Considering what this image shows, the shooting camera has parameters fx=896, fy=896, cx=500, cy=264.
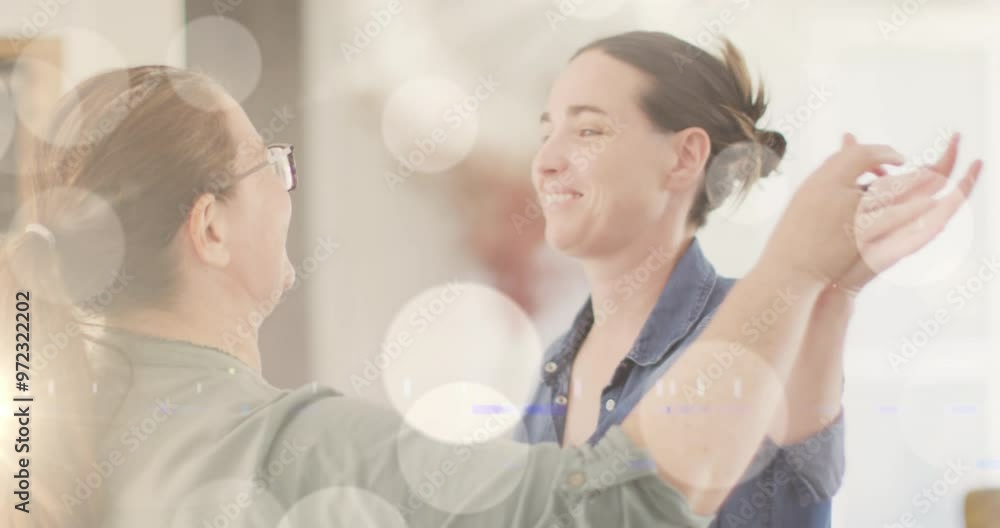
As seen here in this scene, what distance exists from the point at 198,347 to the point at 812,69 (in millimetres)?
809

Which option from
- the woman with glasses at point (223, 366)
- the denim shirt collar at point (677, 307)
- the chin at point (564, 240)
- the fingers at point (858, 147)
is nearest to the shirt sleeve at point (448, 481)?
the woman with glasses at point (223, 366)

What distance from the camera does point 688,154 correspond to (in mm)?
1048

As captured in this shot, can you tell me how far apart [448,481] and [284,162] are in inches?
16.9

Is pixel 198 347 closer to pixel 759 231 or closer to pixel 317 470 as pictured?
pixel 317 470

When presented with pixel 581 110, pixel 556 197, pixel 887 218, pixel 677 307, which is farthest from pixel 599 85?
pixel 887 218

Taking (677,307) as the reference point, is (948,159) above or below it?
above

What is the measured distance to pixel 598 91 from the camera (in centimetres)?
106

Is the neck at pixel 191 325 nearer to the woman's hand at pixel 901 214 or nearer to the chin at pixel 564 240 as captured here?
the chin at pixel 564 240

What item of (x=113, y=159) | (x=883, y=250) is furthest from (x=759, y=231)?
(x=113, y=159)

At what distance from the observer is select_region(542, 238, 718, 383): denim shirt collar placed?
41.1 inches

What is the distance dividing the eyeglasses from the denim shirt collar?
18.1 inches

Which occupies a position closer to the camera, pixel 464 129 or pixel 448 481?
pixel 448 481

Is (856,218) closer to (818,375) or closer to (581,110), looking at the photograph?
(818,375)

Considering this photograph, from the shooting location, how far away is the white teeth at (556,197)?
1.08 m
